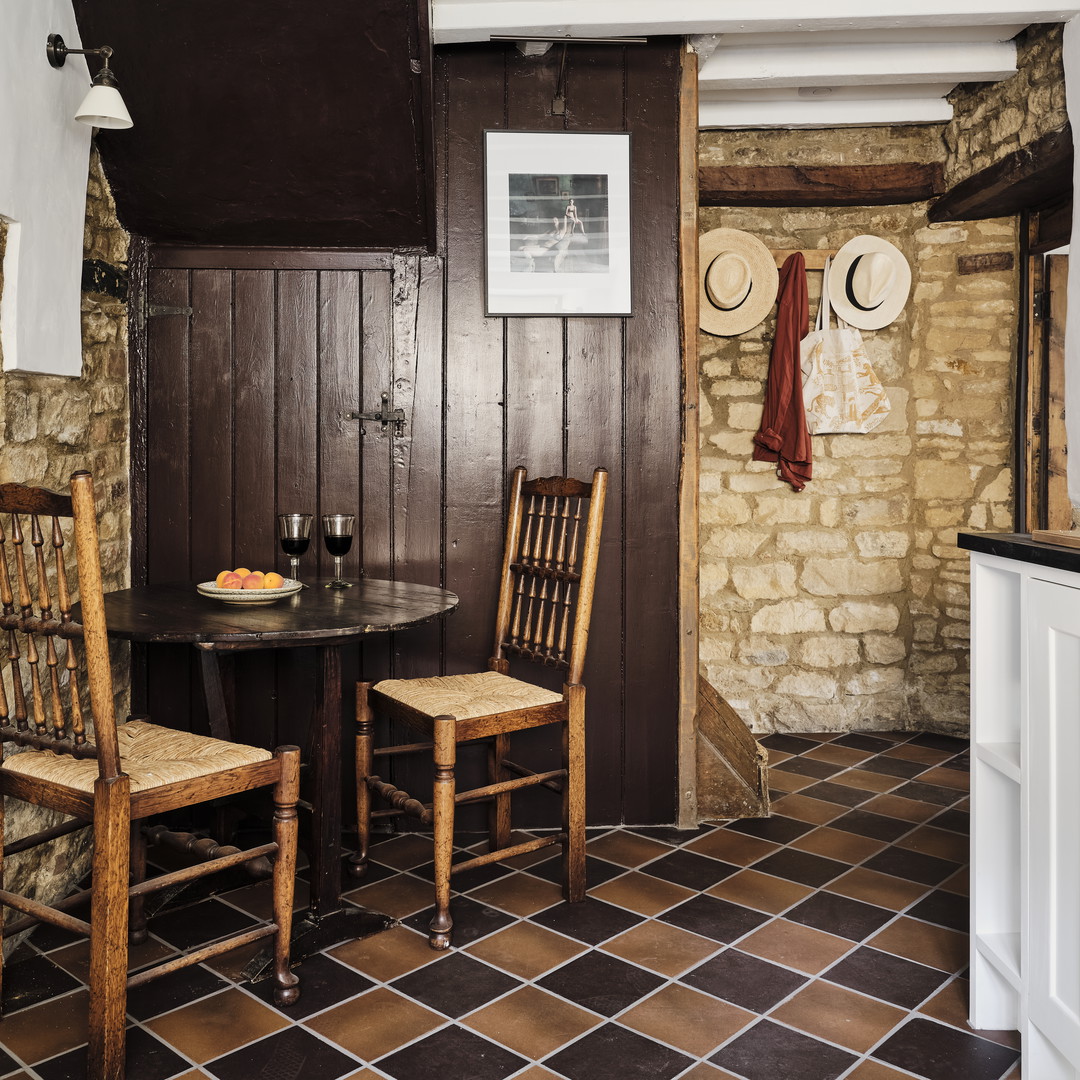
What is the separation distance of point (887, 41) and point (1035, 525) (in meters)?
1.96

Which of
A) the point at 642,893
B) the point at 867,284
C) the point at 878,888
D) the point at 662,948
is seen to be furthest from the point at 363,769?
the point at 867,284

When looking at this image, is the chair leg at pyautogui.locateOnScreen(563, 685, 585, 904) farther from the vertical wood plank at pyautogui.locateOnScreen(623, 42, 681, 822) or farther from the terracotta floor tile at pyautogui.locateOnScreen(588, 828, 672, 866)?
the vertical wood plank at pyautogui.locateOnScreen(623, 42, 681, 822)

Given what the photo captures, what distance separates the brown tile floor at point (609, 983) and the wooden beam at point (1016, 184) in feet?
7.45

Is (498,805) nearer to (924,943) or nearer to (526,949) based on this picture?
(526,949)

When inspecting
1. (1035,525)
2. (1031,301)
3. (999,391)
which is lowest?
(1035,525)

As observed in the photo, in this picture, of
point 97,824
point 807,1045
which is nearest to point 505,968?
point 807,1045

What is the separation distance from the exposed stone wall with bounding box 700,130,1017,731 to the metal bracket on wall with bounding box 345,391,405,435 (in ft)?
5.73

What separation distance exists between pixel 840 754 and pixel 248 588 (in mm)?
2648

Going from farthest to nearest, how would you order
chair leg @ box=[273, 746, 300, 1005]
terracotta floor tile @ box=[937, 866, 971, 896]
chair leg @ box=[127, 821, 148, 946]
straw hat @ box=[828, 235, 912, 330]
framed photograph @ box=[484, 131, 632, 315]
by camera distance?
straw hat @ box=[828, 235, 912, 330]
framed photograph @ box=[484, 131, 632, 315]
terracotta floor tile @ box=[937, 866, 971, 896]
chair leg @ box=[127, 821, 148, 946]
chair leg @ box=[273, 746, 300, 1005]

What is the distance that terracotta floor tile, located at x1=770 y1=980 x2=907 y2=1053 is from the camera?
2004mm

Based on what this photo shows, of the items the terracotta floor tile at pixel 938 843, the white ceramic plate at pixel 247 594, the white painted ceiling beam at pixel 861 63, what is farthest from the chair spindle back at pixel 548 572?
the white painted ceiling beam at pixel 861 63

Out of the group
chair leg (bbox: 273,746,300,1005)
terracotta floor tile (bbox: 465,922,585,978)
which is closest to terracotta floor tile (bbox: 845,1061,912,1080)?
terracotta floor tile (bbox: 465,922,585,978)

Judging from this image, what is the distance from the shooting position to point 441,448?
10.4 ft

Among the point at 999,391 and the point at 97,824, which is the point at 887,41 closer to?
the point at 999,391
